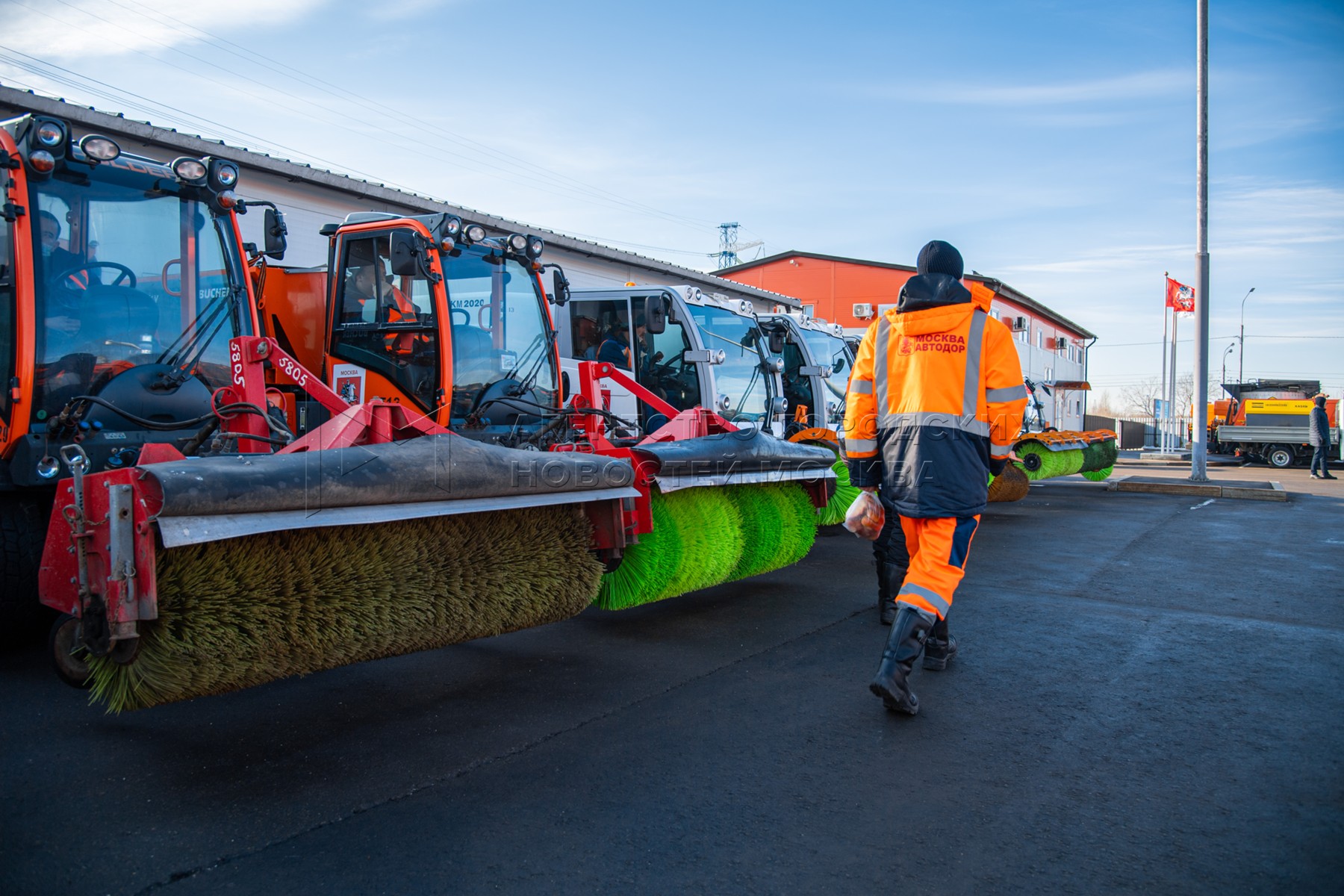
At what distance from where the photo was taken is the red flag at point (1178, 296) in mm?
22562

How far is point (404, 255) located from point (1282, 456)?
92.3 feet

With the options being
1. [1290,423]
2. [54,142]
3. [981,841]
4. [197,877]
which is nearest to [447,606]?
[197,877]

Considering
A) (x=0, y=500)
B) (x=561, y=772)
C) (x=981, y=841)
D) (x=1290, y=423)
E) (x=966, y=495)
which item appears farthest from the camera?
(x=1290, y=423)

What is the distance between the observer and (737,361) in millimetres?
9688

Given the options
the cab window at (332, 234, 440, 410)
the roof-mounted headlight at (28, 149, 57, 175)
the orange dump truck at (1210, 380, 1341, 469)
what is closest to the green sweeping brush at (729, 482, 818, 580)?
the cab window at (332, 234, 440, 410)

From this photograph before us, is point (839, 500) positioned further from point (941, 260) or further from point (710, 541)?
point (941, 260)

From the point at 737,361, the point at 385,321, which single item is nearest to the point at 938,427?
the point at 385,321

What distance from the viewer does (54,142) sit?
439 cm

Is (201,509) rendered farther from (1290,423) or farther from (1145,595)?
(1290,423)

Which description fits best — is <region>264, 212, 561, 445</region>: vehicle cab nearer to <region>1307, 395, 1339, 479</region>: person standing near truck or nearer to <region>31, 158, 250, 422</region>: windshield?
<region>31, 158, 250, 422</region>: windshield

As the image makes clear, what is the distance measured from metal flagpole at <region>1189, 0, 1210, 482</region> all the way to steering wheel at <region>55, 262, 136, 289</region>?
16.2m

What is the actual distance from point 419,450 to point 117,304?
7.91ft

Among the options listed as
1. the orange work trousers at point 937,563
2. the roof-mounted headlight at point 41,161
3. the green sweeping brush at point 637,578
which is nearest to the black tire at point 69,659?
the green sweeping brush at point 637,578

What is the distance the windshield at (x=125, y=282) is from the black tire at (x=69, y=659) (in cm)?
161
